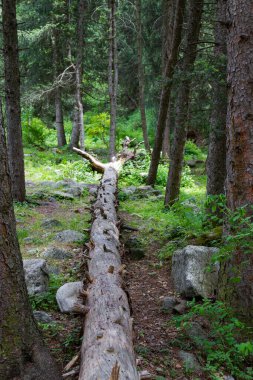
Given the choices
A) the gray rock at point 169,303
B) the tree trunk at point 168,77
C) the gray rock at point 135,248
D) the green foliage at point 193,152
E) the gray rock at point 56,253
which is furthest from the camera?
the green foliage at point 193,152

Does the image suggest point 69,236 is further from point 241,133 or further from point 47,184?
point 47,184

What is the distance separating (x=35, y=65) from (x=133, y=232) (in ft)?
50.3

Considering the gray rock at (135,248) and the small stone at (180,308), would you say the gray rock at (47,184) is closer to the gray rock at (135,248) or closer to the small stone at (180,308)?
the gray rock at (135,248)

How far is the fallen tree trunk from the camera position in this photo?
2920 mm

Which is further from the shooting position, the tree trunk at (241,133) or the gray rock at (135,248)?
the gray rock at (135,248)

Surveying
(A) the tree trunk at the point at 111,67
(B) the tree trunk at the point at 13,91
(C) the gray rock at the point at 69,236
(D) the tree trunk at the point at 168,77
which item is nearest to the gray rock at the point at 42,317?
(C) the gray rock at the point at 69,236

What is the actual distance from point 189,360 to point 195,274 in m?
1.44

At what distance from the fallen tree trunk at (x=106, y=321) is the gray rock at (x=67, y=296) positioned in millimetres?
335

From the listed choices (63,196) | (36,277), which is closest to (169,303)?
(36,277)

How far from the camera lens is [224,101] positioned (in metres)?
6.46

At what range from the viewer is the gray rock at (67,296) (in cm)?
476

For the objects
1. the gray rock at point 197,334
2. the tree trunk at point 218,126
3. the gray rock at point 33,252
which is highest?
the tree trunk at point 218,126

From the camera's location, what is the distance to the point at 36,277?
517 centimetres

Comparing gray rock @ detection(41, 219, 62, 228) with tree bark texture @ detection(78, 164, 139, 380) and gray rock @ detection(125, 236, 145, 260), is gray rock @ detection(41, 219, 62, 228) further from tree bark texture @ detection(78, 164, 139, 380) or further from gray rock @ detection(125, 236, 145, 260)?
tree bark texture @ detection(78, 164, 139, 380)
